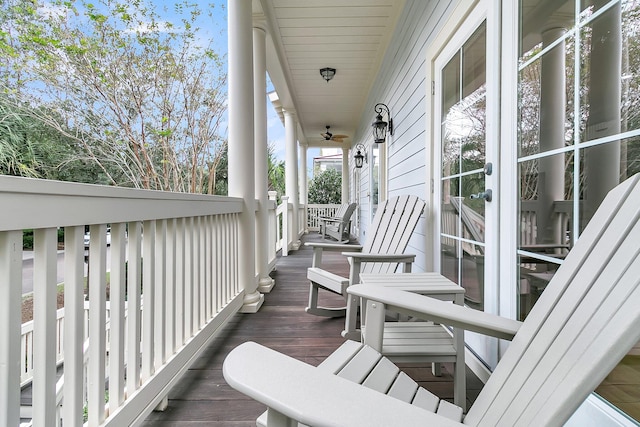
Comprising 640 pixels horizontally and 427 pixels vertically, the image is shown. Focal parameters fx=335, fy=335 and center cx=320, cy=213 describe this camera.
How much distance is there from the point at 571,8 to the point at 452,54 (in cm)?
104

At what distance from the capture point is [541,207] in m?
1.33

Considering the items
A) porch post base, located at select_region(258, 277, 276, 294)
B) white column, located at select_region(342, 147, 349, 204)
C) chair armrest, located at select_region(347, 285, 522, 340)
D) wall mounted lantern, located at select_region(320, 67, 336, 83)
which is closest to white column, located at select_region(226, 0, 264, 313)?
porch post base, located at select_region(258, 277, 276, 294)

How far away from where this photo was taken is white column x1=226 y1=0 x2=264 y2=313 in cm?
257

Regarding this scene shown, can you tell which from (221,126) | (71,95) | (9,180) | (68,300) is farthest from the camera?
(221,126)

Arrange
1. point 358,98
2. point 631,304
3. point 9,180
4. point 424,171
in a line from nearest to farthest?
point 631,304
point 9,180
point 424,171
point 358,98

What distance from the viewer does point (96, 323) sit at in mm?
1023

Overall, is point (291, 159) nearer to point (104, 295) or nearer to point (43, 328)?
point (104, 295)

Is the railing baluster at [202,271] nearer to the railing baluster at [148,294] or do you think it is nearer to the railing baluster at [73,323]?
the railing baluster at [148,294]

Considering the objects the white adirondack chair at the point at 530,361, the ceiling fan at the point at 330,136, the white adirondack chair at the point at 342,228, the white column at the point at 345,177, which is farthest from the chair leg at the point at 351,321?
the white column at the point at 345,177

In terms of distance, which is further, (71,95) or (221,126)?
(221,126)

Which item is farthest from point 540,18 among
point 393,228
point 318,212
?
point 318,212

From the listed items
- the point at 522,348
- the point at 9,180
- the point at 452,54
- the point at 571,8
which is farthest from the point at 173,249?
the point at 452,54

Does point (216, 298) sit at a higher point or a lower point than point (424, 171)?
lower

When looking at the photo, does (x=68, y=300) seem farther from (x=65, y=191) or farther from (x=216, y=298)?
(x=216, y=298)
